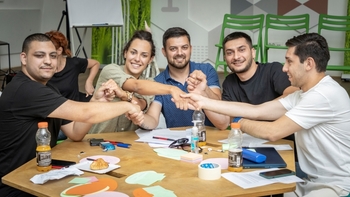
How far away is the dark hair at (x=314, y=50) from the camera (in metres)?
2.38

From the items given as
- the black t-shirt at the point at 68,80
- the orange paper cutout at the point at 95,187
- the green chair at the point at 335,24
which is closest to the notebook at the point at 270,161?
the orange paper cutout at the point at 95,187

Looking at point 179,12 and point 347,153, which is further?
point 179,12

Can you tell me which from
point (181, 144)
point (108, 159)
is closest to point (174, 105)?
point (181, 144)

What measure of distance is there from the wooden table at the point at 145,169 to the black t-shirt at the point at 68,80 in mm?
1628

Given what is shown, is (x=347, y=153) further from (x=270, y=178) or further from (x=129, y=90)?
(x=129, y=90)

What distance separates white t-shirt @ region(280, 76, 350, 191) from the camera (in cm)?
229

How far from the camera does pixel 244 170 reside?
2.04 metres

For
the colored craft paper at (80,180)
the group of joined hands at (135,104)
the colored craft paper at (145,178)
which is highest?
the group of joined hands at (135,104)

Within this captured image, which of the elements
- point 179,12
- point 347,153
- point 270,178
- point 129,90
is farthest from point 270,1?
point 270,178

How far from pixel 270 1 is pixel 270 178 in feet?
20.8

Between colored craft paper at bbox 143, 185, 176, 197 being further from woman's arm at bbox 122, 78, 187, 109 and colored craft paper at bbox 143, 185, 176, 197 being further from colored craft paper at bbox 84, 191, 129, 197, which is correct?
woman's arm at bbox 122, 78, 187, 109

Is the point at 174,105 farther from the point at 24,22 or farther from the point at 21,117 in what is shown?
the point at 24,22

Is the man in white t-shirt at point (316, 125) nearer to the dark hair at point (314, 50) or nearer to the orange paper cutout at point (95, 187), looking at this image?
the dark hair at point (314, 50)

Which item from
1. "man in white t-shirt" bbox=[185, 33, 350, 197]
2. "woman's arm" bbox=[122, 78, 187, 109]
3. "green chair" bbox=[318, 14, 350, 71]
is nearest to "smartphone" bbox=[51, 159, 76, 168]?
"woman's arm" bbox=[122, 78, 187, 109]
